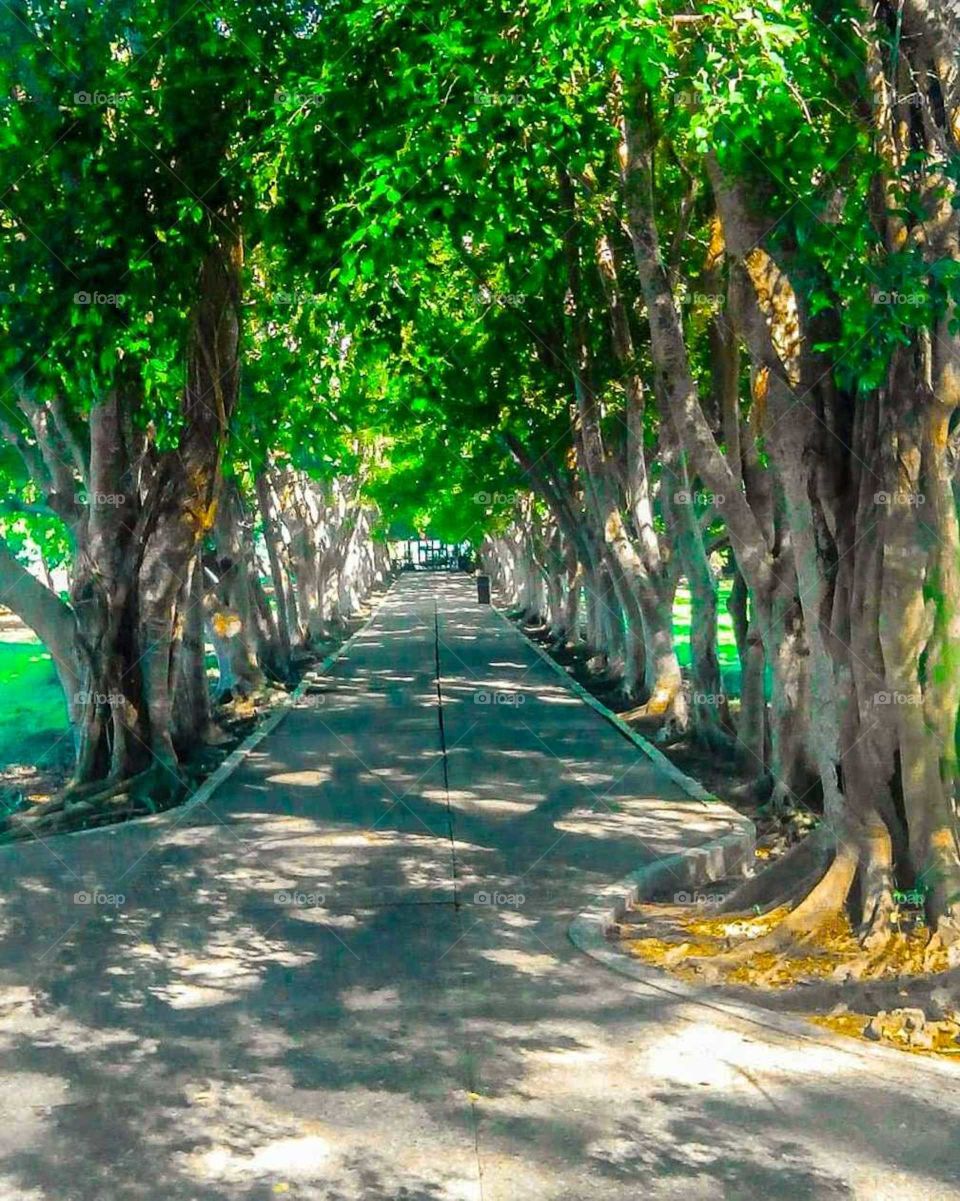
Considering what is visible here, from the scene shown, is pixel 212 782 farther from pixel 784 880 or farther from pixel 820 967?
pixel 820 967

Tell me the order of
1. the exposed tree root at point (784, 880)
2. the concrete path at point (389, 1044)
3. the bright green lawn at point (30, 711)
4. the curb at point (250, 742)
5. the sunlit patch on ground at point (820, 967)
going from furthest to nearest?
the bright green lawn at point (30, 711)
the curb at point (250, 742)
the exposed tree root at point (784, 880)
the sunlit patch on ground at point (820, 967)
the concrete path at point (389, 1044)

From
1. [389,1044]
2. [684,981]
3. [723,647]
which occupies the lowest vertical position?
[723,647]

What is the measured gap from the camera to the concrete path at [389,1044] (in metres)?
6.22

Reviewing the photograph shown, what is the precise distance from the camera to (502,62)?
10977 millimetres

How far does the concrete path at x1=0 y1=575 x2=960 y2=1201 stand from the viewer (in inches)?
245

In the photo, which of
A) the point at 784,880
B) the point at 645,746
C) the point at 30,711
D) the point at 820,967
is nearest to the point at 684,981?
the point at 820,967

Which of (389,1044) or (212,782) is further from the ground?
(212,782)

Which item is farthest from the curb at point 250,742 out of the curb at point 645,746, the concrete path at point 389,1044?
the curb at point 645,746

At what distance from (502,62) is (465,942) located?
549cm

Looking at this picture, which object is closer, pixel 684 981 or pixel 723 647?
pixel 684 981

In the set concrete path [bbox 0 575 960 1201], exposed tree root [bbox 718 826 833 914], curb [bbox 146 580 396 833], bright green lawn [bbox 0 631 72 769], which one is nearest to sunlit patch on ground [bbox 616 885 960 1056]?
exposed tree root [bbox 718 826 833 914]

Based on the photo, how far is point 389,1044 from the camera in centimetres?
780

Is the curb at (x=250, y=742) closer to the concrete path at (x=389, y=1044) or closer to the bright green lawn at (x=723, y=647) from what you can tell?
the concrete path at (x=389, y=1044)

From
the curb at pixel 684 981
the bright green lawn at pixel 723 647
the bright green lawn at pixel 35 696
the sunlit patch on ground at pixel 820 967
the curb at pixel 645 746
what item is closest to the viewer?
the curb at pixel 684 981
